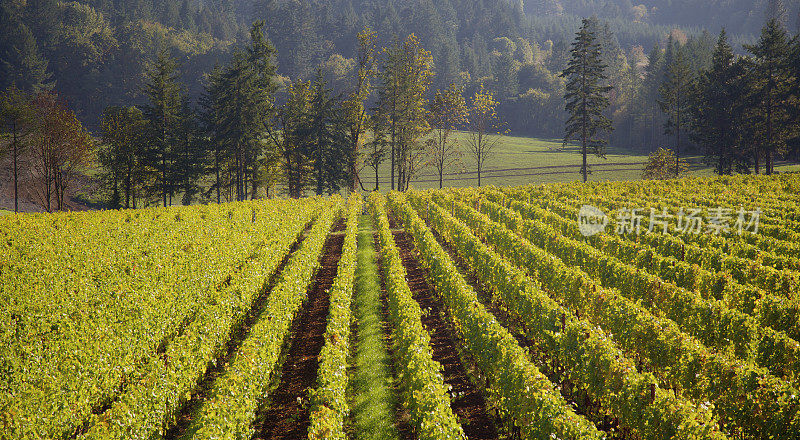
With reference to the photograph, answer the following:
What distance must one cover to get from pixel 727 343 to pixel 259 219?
26.7 meters

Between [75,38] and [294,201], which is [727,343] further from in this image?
[75,38]

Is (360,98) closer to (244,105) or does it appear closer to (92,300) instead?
(244,105)

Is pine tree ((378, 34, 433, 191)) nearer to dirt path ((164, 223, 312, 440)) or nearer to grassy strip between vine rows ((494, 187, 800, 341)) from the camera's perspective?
grassy strip between vine rows ((494, 187, 800, 341))

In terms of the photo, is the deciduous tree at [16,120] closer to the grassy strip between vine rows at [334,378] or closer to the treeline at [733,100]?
the grassy strip between vine rows at [334,378]

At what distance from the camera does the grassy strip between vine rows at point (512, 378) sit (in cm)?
797

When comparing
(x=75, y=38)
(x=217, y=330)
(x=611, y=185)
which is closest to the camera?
(x=217, y=330)

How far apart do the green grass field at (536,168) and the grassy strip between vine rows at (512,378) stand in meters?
48.8

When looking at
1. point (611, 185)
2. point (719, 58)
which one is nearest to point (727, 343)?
point (611, 185)

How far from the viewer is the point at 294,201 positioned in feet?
137

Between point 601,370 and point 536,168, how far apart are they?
243 ft

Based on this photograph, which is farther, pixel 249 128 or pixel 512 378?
pixel 249 128

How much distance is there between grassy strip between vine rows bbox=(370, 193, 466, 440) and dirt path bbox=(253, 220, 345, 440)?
2349 millimetres
